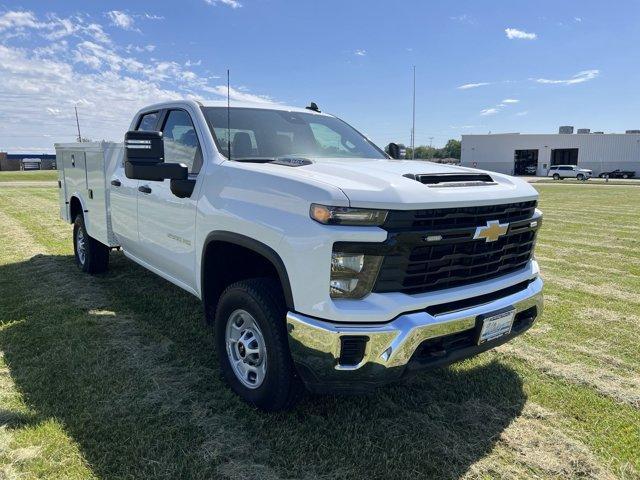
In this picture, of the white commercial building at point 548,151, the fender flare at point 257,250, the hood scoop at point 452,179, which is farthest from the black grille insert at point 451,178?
the white commercial building at point 548,151

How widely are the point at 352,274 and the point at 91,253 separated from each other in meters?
4.94

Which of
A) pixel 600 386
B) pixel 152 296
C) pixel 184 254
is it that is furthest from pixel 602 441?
pixel 152 296

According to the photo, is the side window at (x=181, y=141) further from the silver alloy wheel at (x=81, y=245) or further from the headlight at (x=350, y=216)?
the silver alloy wheel at (x=81, y=245)

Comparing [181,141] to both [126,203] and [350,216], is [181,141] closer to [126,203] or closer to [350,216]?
[126,203]

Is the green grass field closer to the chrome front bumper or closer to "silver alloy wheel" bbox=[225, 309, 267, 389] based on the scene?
"silver alloy wheel" bbox=[225, 309, 267, 389]

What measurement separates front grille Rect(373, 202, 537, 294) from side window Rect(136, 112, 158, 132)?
2989mm

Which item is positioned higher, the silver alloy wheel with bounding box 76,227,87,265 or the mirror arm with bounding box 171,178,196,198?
the mirror arm with bounding box 171,178,196,198

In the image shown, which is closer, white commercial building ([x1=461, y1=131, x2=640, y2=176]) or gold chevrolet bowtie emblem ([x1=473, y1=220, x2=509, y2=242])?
gold chevrolet bowtie emblem ([x1=473, y1=220, x2=509, y2=242])

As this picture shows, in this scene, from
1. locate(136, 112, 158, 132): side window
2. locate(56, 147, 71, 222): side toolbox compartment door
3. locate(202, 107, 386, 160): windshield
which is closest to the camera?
locate(202, 107, 386, 160): windshield

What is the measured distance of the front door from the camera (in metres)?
3.72

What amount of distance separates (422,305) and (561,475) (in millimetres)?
1157

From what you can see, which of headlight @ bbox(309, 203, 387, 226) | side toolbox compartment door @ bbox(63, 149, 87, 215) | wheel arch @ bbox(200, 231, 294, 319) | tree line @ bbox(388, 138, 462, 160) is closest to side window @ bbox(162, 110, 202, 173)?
wheel arch @ bbox(200, 231, 294, 319)

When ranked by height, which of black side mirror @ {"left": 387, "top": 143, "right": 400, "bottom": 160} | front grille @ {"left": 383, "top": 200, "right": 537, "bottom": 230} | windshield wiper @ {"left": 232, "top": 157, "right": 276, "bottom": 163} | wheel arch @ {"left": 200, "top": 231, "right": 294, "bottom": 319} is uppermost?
black side mirror @ {"left": 387, "top": 143, "right": 400, "bottom": 160}

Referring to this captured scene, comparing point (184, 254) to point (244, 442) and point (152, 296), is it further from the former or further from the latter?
point (152, 296)
